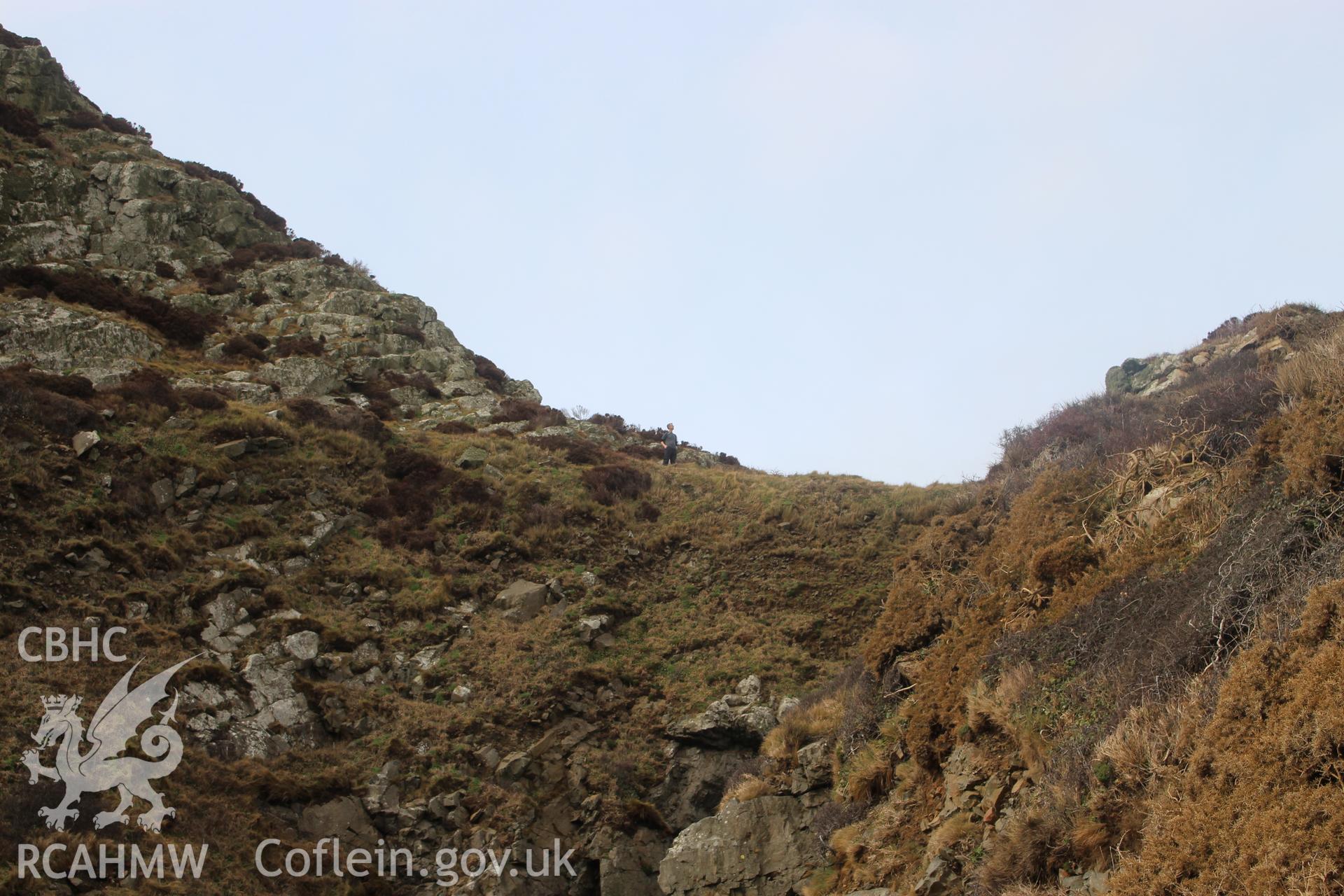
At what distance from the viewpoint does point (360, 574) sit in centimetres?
1842

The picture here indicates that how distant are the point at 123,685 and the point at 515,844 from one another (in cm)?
667

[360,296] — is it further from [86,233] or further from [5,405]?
[5,405]

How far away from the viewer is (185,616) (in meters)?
15.4

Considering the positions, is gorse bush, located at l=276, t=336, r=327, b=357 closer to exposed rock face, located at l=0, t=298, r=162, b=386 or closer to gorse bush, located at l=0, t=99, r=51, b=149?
exposed rock face, located at l=0, t=298, r=162, b=386

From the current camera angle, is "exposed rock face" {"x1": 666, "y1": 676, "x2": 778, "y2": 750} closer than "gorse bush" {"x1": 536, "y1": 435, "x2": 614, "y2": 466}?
Yes

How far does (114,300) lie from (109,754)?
19787 mm

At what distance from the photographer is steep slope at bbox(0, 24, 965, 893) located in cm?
1315

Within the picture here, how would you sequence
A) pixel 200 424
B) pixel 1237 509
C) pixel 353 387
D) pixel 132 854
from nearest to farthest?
pixel 1237 509 < pixel 132 854 < pixel 200 424 < pixel 353 387

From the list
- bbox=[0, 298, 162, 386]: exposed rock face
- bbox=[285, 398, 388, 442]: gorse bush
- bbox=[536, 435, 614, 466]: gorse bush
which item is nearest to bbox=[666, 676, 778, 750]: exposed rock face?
bbox=[536, 435, 614, 466]: gorse bush

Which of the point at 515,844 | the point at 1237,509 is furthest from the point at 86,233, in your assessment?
the point at 1237,509

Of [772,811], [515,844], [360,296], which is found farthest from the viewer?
[360,296]

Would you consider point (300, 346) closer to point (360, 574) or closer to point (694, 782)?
point (360, 574)

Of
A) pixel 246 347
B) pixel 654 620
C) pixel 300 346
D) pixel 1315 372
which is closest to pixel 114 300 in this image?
pixel 246 347

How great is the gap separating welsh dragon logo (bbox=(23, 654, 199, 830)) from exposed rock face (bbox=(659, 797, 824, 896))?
707 centimetres
